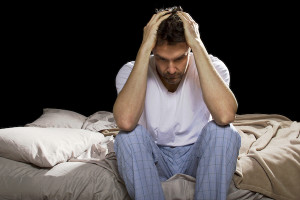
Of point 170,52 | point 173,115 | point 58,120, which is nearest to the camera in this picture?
point 170,52

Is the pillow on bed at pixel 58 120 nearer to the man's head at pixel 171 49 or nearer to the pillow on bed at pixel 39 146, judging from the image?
the pillow on bed at pixel 39 146

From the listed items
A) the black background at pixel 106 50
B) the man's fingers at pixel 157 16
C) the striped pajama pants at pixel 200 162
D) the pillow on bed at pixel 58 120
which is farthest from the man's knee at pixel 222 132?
the black background at pixel 106 50

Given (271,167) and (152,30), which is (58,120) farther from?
(271,167)

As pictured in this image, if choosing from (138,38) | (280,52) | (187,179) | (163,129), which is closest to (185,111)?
(163,129)

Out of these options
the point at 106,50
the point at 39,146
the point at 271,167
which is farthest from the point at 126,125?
the point at 106,50

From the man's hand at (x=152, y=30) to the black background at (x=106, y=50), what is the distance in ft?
4.62

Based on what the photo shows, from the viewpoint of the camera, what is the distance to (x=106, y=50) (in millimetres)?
3684

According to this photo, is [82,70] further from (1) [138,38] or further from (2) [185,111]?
(2) [185,111]

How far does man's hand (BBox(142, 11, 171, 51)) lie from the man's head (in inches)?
0.9

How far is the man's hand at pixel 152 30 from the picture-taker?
6.64 ft

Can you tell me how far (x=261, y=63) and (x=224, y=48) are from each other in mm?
358

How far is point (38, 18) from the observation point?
3.50m

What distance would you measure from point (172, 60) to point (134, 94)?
0.26m

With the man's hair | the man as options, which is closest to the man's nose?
the man
